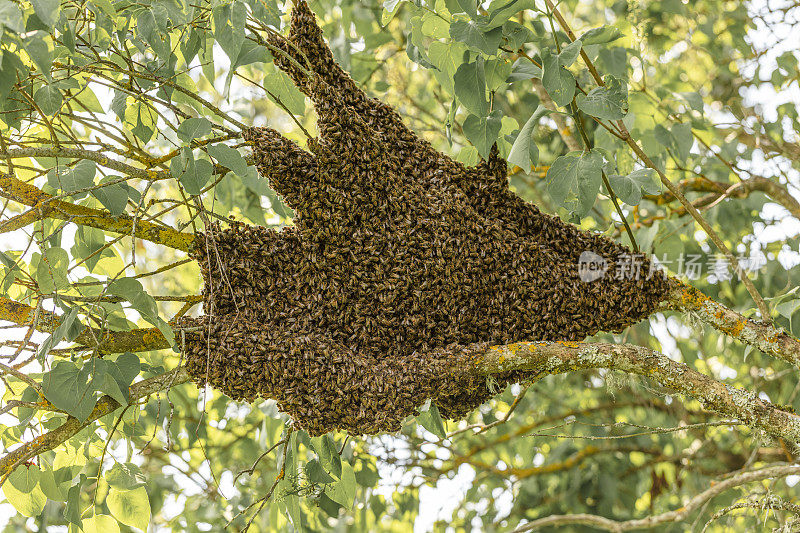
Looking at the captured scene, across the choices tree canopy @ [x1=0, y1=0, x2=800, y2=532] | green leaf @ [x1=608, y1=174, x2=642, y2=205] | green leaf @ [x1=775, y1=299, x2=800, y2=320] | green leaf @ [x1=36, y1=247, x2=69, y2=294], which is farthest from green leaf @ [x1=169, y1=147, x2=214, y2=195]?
green leaf @ [x1=775, y1=299, x2=800, y2=320]

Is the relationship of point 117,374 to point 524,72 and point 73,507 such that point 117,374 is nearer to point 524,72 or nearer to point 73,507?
point 73,507

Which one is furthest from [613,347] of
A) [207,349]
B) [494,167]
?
[207,349]

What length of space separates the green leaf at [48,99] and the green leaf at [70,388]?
0.58m

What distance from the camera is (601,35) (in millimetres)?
1587

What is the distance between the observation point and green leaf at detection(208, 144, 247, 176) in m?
1.48

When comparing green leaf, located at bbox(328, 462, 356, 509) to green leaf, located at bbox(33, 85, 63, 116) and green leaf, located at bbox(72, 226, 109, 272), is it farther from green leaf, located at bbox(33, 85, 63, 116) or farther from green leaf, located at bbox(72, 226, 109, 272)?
green leaf, located at bbox(33, 85, 63, 116)

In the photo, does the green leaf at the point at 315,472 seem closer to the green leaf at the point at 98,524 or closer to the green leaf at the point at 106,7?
the green leaf at the point at 98,524

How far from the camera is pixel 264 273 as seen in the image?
5.33 ft

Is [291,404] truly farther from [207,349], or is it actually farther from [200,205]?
[200,205]

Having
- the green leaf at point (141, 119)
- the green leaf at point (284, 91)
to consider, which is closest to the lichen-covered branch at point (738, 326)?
the green leaf at point (284, 91)

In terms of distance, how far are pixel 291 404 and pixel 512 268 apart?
2.14ft

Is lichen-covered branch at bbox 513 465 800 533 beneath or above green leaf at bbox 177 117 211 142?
beneath

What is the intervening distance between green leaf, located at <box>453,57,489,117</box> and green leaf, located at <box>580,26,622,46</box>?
259 millimetres

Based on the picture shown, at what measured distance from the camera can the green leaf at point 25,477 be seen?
1601 mm
